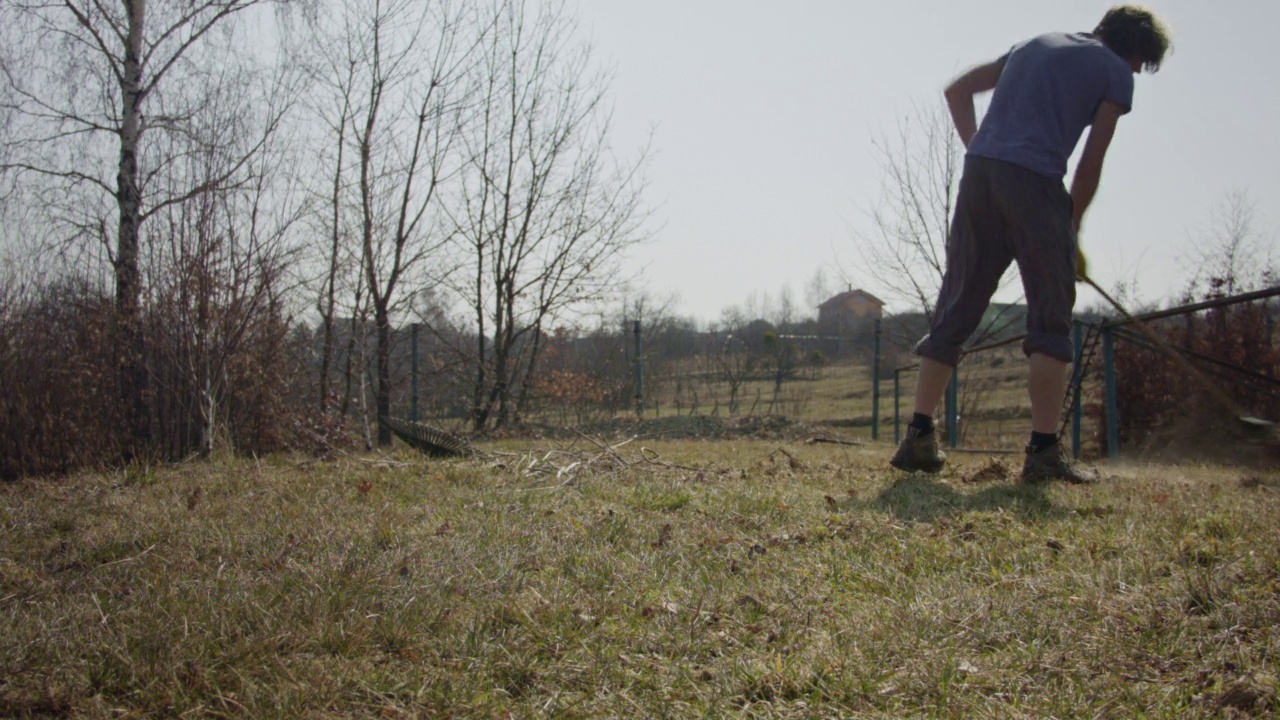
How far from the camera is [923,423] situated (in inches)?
145

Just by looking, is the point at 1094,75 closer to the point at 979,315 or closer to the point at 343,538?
the point at 979,315

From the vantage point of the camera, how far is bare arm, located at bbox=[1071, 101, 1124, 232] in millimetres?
3289

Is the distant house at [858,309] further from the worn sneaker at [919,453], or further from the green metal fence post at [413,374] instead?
the worn sneaker at [919,453]

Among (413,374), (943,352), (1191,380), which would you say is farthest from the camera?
(413,374)

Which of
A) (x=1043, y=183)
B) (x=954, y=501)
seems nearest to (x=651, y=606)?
(x=954, y=501)

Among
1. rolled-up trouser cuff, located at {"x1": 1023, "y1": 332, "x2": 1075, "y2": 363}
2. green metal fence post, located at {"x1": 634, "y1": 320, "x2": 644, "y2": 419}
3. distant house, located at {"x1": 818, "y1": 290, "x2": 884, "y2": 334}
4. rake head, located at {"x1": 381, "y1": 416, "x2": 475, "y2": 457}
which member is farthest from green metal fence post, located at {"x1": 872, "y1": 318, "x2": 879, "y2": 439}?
rolled-up trouser cuff, located at {"x1": 1023, "y1": 332, "x2": 1075, "y2": 363}

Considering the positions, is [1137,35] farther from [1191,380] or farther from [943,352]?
[1191,380]

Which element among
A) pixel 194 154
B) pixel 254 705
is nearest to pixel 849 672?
pixel 254 705

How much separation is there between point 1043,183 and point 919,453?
1179 mm

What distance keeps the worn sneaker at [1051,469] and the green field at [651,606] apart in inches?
8.8

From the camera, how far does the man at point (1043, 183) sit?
3281 millimetres

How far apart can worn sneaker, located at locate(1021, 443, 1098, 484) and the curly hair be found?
5.07ft

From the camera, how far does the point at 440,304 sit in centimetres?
1185

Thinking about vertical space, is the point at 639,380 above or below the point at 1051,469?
above
